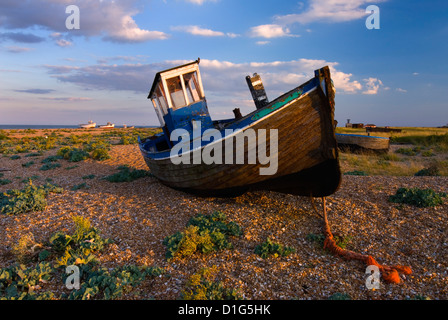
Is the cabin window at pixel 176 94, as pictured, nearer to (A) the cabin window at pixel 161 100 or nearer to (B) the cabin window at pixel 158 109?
(A) the cabin window at pixel 161 100

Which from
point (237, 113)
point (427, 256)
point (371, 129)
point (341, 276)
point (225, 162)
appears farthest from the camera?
point (371, 129)

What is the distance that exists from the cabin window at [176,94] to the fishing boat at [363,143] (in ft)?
42.5

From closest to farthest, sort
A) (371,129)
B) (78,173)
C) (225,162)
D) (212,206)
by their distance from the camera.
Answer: (225,162) → (212,206) → (78,173) → (371,129)

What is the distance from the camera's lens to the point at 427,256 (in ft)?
16.7

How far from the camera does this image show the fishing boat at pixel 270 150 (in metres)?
6.04

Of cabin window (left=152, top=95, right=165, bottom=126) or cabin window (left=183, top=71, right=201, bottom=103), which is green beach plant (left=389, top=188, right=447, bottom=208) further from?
cabin window (left=152, top=95, right=165, bottom=126)

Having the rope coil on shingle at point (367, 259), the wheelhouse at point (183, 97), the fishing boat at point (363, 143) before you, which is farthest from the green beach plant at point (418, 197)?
the fishing boat at point (363, 143)

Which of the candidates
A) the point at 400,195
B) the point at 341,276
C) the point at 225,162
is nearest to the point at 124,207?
the point at 225,162

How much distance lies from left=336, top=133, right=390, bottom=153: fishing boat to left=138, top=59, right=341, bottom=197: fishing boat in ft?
41.3

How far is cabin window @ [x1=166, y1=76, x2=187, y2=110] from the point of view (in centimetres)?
827

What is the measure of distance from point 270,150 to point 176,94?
3.72m

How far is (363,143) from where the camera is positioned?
739 inches

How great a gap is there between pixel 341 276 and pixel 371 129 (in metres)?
33.3
